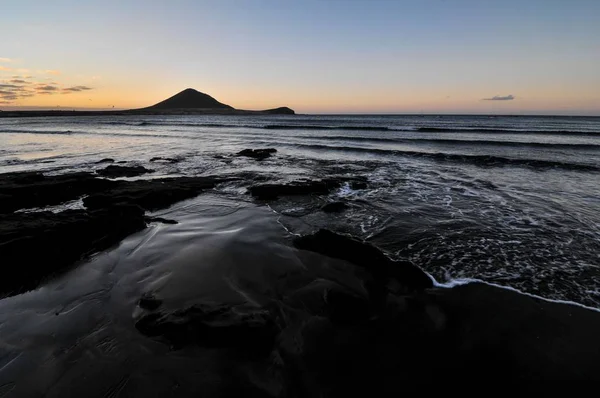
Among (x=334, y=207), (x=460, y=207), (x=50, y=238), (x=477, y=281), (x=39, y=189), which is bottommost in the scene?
(x=477, y=281)

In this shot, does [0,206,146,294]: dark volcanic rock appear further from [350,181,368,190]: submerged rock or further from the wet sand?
[350,181,368,190]: submerged rock

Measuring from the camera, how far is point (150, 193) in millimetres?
9625

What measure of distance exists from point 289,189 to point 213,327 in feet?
23.9

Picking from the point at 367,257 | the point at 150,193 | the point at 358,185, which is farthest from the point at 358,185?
the point at 150,193

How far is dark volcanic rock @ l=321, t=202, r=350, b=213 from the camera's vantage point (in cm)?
904

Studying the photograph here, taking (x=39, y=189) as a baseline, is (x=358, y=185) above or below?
below

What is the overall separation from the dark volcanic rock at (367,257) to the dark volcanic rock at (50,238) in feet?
14.4

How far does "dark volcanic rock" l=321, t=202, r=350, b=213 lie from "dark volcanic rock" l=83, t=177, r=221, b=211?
4.74m

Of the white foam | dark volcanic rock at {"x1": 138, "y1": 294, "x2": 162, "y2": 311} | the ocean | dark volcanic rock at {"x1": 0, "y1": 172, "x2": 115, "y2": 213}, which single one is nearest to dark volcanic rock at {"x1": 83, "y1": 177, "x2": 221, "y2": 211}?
the ocean

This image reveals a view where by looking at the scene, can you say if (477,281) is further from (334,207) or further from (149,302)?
(149,302)

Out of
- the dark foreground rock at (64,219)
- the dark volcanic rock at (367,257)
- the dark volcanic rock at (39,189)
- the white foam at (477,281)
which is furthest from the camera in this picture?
the dark volcanic rock at (39,189)

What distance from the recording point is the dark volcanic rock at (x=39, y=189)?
29.1ft

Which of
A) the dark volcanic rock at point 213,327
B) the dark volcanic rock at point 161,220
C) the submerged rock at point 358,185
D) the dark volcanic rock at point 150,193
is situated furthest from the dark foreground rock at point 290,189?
the dark volcanic rock at point 213,327

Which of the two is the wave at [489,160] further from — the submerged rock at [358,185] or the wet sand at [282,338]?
the wet sand at [282,338]
